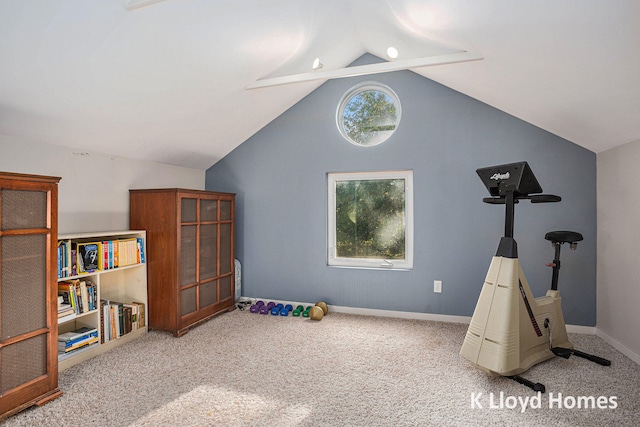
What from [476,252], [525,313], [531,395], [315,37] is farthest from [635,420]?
[315,37]

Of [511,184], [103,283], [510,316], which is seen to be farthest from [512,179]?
[103,283]

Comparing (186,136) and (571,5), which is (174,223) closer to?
(186,136)

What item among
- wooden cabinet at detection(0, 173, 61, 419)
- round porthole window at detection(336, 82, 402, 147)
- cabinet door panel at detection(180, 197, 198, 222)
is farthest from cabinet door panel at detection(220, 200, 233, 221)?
wooden cabinet at detection(0, 173, 61, 419)

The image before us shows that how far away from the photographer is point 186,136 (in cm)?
368

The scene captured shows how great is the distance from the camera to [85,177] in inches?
123

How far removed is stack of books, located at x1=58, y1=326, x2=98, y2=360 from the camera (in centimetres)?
268

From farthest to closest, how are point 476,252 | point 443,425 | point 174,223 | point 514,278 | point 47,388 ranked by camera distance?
point 476,252 < point 174,223 < point 514,278 < point 47,388 < point 443,425

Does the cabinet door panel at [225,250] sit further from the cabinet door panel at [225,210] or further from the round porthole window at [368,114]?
the round porthole window at [368,114]

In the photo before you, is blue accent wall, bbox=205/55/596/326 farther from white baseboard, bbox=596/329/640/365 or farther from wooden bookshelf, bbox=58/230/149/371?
wooden bookshelf, bbox=58/230/149/371

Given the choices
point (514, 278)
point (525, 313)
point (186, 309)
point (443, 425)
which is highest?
point (514, 278)

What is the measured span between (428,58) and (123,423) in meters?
3.23

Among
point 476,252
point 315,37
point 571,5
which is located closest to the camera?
point 571,5

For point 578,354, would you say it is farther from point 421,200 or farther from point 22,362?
point 22,362

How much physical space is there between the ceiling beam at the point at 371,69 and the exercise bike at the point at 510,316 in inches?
35.5
